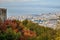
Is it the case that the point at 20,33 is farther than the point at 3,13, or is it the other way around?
the point at 3,13

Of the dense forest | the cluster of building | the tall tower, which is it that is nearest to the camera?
the dense forest

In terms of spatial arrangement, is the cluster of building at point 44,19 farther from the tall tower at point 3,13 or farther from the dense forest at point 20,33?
the tall tower at point 3,13

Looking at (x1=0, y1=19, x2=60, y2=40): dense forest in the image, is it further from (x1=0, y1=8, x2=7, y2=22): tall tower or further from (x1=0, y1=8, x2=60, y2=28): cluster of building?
(x1=0, y1=8, x2=7, y2=22): tall tower

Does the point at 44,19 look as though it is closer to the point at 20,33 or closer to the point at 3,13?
the point at 3,13

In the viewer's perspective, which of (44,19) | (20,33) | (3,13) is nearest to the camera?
(20,33)

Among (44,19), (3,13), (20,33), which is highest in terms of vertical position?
(3,13)

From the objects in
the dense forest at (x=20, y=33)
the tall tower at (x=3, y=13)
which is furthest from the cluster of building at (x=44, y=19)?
the tall tower at (x=3, y=13)

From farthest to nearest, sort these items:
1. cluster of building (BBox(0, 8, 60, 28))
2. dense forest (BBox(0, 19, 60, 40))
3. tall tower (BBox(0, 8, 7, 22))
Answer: cluster of building (BBox(0, 8, 60, 28)), tall tower (BBox(0, 8, 7, 22)), dense forest (BBox(0, 19, 60, 40))

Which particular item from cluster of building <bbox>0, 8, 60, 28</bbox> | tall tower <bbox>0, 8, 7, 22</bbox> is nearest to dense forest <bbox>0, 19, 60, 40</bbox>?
cluster of building <bbox>0, 8, 60, 28</bbox>

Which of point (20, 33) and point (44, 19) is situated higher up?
point (44, 19)

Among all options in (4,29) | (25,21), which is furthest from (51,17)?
(4,29)

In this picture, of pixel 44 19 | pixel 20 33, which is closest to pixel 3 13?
pixel 44 19

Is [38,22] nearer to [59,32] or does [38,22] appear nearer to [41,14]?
[41,14]
